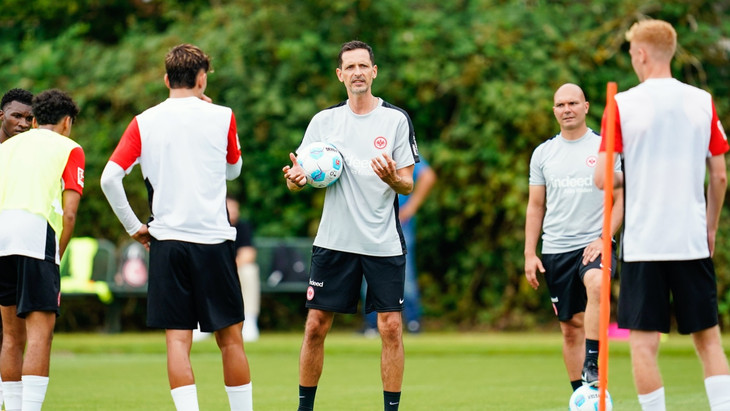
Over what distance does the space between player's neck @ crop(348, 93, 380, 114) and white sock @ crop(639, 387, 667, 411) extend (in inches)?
104

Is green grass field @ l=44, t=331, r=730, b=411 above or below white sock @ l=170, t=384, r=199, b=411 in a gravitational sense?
below

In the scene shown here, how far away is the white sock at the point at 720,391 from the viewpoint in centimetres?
571

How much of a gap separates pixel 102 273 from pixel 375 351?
16.2 ft

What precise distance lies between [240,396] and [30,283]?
150cm

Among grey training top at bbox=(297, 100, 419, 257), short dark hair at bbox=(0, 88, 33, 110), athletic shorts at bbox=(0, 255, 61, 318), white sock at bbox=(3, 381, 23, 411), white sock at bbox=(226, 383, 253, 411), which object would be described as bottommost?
white sock at bbox=(3, 381, 23, 411)

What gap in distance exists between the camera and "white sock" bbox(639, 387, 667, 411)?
18.8 ft

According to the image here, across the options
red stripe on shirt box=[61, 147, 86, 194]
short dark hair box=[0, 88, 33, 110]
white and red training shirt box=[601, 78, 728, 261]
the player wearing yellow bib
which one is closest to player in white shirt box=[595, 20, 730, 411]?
white and red training shirt box=[601, 78, 728, 261]

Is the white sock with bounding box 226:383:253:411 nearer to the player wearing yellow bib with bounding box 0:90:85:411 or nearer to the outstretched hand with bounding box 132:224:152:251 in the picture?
the outstretched hand with bounding box 132:224:152:251

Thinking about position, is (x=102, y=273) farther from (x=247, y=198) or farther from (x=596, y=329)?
(x=596, y=329)

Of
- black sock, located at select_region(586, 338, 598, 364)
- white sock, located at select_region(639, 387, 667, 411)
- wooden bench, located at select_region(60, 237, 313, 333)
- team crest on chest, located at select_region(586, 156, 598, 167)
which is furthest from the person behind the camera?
wooden bench, located at select_region(60, 237, 313, 333)

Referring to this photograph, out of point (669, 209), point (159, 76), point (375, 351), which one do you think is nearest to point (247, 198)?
point (159, 76)

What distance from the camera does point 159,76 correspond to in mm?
16547

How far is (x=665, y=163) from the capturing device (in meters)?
5.64

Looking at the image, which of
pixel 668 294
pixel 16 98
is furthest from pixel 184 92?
pixel 668 294
